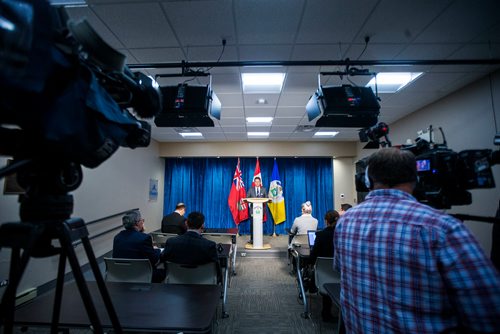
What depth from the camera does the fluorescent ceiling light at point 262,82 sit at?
2.89 meters

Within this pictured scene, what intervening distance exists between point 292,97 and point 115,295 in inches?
127

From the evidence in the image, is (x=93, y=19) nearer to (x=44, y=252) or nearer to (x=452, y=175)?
(x=44, y=252)

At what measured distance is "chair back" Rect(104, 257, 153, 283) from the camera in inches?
83.7

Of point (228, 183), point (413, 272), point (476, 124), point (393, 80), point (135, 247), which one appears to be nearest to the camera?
point (413, 272)

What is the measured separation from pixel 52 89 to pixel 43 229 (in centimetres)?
31

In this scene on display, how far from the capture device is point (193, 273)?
219cm

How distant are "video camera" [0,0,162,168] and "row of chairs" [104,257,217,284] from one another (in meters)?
1.91

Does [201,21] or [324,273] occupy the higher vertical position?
[201,21]

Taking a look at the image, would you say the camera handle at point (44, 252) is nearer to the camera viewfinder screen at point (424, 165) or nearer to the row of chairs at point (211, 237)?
the camera viewfinder screen at point (424, 165)

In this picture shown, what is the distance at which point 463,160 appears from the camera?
3.93ft

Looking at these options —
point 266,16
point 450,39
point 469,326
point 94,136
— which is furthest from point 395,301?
point 450,39

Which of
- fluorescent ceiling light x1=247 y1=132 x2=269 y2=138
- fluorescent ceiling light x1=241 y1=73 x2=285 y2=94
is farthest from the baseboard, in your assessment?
fluorescent ceiling light x1=247 y1=132 x2=269 y2=138

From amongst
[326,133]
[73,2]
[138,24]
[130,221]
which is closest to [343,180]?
[326,133]

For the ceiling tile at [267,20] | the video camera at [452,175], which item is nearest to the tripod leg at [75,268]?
the video camera at [452,175]
